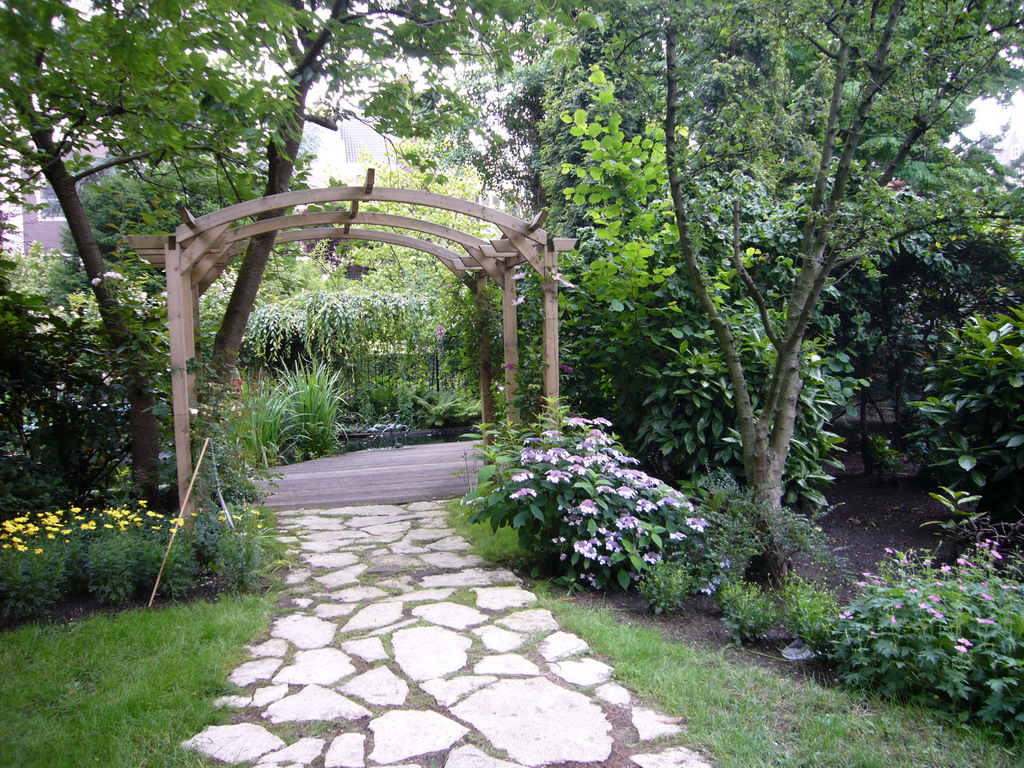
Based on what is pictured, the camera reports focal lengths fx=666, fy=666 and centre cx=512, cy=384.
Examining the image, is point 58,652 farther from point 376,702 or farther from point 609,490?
point 609,490

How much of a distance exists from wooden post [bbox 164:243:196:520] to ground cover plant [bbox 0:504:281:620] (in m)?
0.23

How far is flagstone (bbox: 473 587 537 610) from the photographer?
3.33 meters

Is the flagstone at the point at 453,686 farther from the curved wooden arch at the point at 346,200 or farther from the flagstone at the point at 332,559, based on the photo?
the curved wooden arch at the point at 346,200

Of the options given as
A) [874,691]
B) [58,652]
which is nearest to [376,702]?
[58,652]

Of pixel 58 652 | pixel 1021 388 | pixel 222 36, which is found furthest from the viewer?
pixel 1021 388

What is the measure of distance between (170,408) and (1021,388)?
16.4 feet

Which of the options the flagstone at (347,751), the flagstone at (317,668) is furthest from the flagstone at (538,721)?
the flagstone at (317,668)

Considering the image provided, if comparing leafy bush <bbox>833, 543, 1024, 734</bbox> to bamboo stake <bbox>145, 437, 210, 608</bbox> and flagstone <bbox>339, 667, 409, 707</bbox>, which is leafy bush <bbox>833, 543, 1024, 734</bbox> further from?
bamboo stake <bbox>145, 437, 210, 608</bbox>

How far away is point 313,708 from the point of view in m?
2.35

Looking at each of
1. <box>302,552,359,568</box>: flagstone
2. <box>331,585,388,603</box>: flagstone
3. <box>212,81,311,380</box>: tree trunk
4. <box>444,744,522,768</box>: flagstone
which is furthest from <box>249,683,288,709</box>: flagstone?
<box>212,81,311,380</box>: tree trunk

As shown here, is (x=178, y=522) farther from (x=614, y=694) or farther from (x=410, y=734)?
(x=614, y=694)

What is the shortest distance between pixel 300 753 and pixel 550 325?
9.75ft

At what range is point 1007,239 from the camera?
5043 millimetres

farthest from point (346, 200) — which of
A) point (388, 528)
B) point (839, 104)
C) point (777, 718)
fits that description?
point (777, 718)
